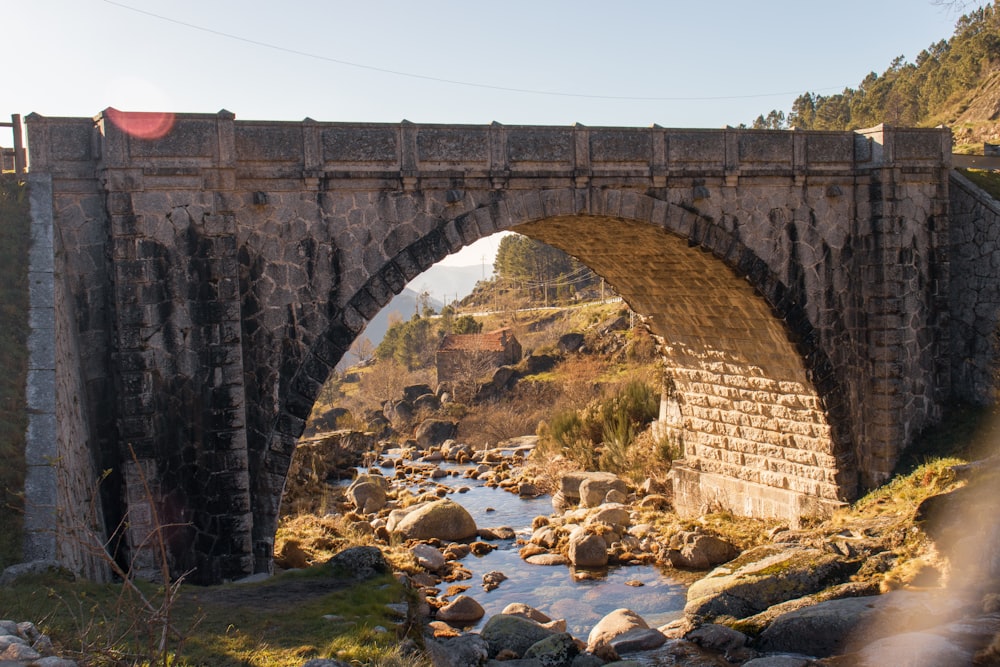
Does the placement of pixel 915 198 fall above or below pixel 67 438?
above

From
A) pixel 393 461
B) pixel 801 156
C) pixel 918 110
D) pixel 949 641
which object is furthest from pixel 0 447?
pixel 918 110

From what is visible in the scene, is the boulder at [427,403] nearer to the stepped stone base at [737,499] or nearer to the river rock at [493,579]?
the stepped stone base at [737,499]

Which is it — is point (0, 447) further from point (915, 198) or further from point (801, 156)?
point (915, 198)

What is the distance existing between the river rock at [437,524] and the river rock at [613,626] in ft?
17.5

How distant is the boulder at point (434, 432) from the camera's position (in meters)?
30.2

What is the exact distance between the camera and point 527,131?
13797mm

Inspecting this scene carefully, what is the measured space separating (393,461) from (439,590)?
12173mm

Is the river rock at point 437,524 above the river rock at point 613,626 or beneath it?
above

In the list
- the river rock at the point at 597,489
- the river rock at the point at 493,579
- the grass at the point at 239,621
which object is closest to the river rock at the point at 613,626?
the river rock at the point at 493,579

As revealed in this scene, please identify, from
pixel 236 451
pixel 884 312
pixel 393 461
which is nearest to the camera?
pixel 236 451

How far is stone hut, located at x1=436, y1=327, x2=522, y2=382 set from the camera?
38.5 metres

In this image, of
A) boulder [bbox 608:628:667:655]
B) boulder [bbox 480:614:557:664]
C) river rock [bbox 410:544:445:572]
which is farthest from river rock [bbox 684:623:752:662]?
river rock [bbox 410:544:445:572]

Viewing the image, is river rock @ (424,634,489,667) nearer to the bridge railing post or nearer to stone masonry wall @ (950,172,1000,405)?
the bridge railing post

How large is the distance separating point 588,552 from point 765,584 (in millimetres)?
4223
